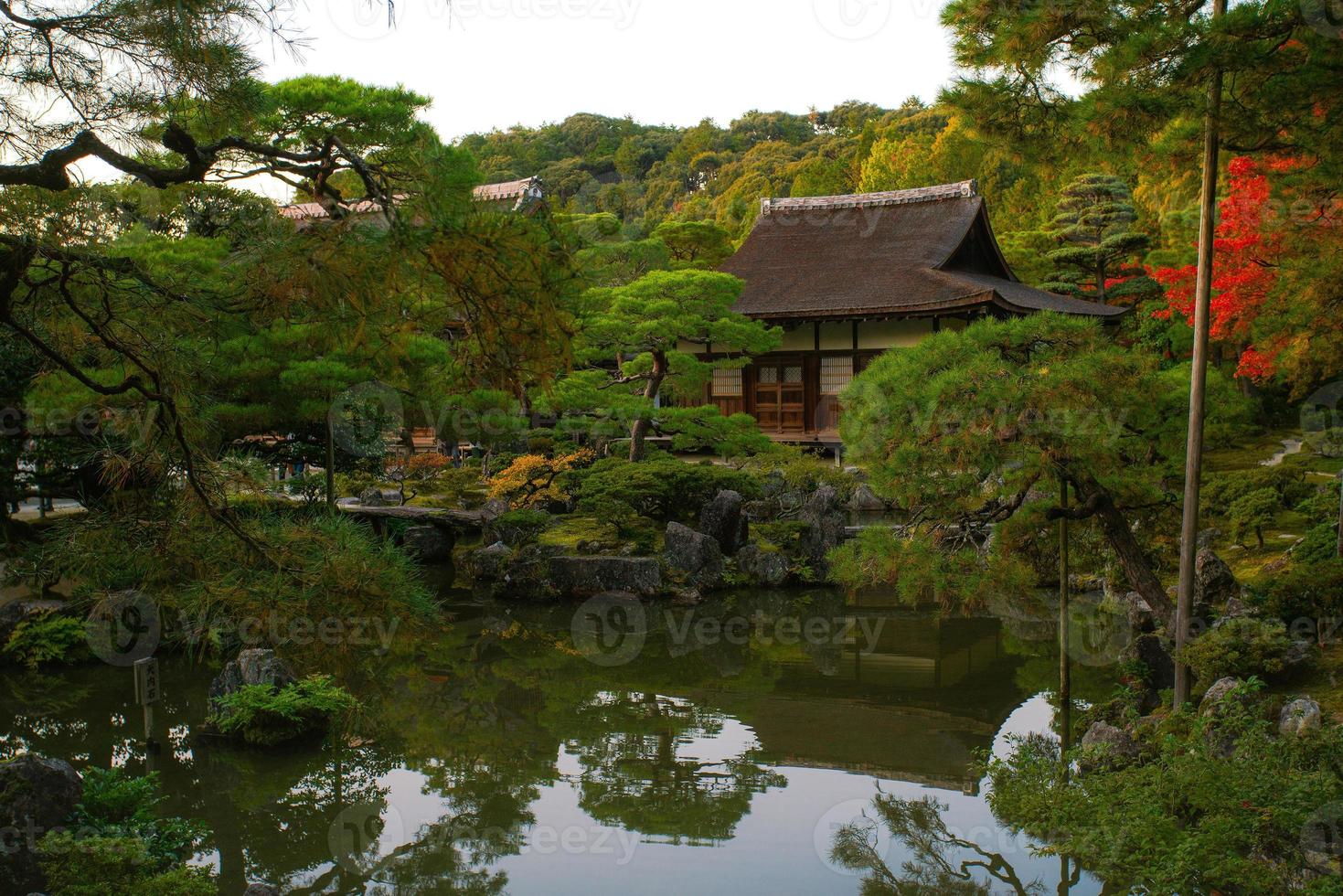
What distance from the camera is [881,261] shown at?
18328 mm

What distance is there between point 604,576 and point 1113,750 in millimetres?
6818

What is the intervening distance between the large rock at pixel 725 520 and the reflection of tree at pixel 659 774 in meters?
4.63

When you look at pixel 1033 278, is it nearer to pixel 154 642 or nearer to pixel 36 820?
pixel 154 642

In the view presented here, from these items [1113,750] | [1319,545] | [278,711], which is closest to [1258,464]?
[1319,545]

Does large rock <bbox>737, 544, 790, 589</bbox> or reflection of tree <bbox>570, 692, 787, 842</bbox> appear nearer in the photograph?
reflection of tree <bbox>570, 692, 787, 842</bbox>

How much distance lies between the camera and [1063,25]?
5.69 m

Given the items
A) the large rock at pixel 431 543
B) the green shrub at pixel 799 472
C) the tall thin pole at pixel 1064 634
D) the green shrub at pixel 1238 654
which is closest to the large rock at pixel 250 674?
the tall thin pole at pixel 1064 634

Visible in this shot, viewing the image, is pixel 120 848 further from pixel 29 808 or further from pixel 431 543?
pixel 431 543

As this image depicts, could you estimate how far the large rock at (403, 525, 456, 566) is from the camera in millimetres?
13156

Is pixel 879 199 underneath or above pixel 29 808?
above

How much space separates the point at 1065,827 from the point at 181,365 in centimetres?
429

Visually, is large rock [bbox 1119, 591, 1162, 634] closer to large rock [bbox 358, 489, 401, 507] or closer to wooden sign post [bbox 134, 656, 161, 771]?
wooden sign post [bbox 134, 656, 161, 771]

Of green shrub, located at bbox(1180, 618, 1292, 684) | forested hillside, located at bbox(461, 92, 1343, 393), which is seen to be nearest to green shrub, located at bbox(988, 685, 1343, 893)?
green shrub, located at bbox(1180, 618, 1292, 684)

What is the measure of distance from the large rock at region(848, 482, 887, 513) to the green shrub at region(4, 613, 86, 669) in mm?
9795
